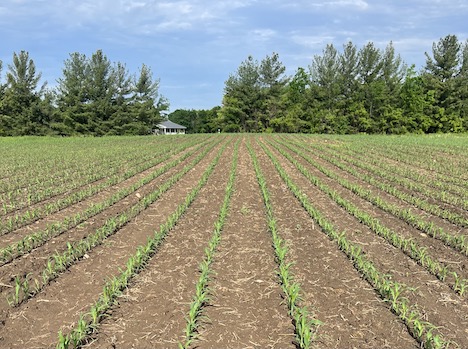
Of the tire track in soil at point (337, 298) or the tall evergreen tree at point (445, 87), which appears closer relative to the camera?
the tire track in soil at point (337, 298)

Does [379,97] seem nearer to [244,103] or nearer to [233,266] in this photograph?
[244,103]

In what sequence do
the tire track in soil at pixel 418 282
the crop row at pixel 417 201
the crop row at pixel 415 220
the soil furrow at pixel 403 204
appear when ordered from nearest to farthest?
the tire track in soil at pixel 418 282, the crop row at pixel 415 220, the soil furrow at pixel 403 204, the crop row at pixel 417 201

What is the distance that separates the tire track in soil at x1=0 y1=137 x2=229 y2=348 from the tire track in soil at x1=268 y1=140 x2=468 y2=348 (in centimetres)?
357

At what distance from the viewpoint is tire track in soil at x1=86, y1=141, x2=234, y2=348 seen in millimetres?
3201

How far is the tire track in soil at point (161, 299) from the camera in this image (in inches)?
126

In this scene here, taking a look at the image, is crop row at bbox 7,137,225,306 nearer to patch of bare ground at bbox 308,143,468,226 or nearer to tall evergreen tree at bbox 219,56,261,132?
patch of bare ground at bbox 308,143,468,226

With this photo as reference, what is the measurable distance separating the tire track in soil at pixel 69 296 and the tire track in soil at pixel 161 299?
0.40 meters

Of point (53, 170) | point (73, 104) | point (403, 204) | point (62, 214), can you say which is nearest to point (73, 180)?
point (53, 170)

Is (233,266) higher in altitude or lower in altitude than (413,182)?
lower

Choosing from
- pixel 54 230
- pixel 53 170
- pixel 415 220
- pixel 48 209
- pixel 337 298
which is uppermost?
pixel 53 170

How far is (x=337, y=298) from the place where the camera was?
391cm

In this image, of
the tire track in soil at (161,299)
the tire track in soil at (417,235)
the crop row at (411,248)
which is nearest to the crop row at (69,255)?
the tire track in soil at (161,299)

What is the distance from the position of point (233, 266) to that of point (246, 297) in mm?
825

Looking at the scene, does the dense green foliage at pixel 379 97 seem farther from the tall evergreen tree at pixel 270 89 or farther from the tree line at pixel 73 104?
the tree line at pixel 73 104
